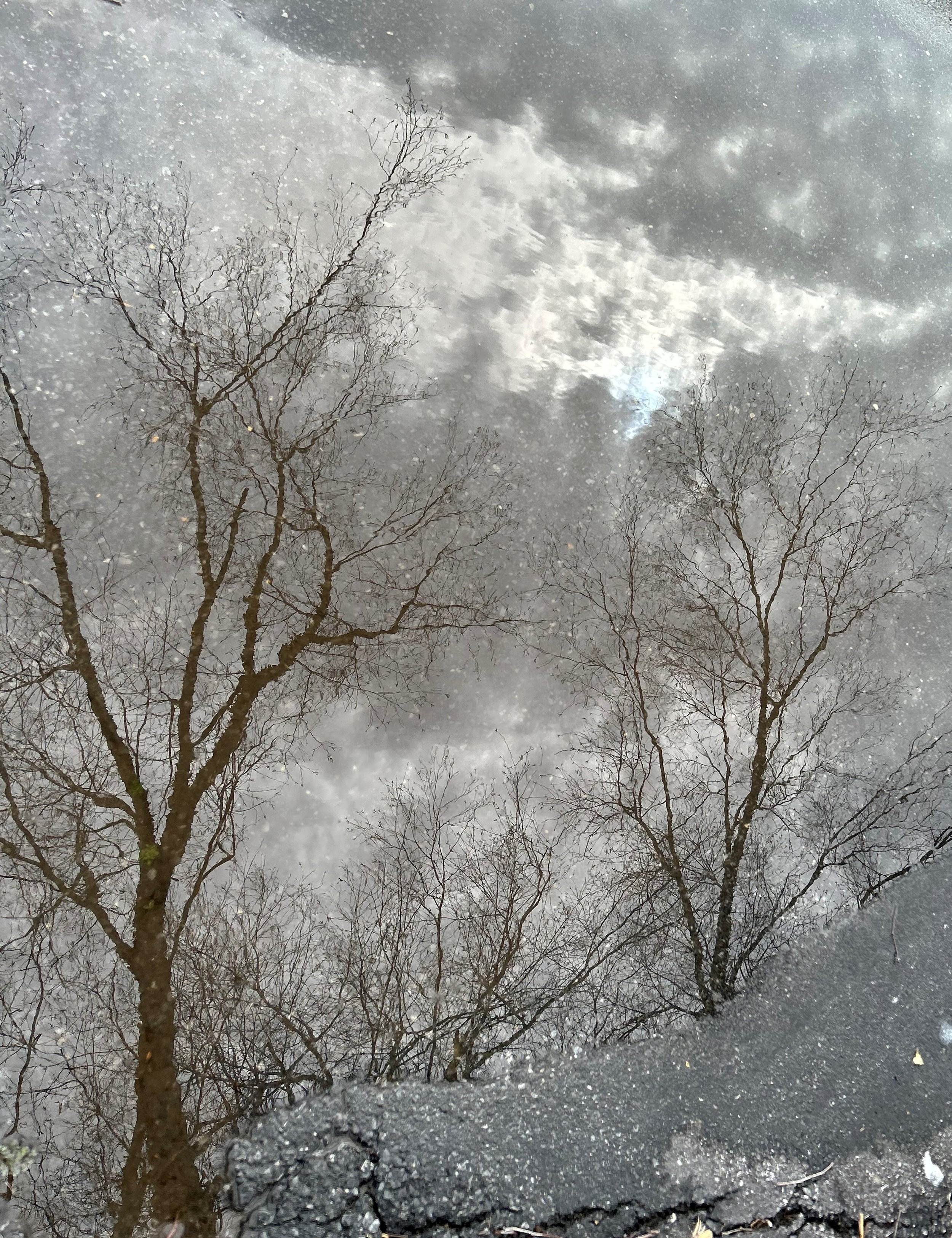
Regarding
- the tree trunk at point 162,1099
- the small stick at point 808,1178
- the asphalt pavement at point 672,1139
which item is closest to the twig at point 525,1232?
the asphalt pavement at point 672,1139

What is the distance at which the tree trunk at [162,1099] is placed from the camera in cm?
421

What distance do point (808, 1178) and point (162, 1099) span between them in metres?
4.03

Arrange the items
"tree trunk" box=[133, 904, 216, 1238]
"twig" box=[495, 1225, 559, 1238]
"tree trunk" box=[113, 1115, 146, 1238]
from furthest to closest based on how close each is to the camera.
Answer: "tree trunk" box=[113, 1115, 146, 1238]
"tree trunk" box=[133, 904, 216, 1238]
"twig" box=[495, 1225, 559, 1238]

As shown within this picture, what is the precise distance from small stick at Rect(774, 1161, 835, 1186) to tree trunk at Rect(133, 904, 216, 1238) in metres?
3.27

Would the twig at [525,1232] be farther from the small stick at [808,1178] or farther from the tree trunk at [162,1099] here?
the tree trunk at [162,1099]

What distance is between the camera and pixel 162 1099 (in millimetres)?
4715

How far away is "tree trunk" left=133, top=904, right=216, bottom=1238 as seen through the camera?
4211mm

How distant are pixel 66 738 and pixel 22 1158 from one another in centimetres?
264

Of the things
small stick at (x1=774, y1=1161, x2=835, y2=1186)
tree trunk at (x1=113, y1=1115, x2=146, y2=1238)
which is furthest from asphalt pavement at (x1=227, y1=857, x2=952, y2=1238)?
tree trunk at (x1=113, y1=1115, x2=146, y2=1238)

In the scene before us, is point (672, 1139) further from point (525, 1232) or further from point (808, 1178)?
point (525, 1232)

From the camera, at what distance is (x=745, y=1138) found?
4379 mm

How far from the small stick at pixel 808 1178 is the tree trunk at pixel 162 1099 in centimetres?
327

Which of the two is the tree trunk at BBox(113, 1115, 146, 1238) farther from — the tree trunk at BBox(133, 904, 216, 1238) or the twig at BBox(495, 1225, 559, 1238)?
the twig at BBox(495, 1225, 559, 1238)

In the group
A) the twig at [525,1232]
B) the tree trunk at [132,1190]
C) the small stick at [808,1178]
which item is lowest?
the small stick at [808,1178]
